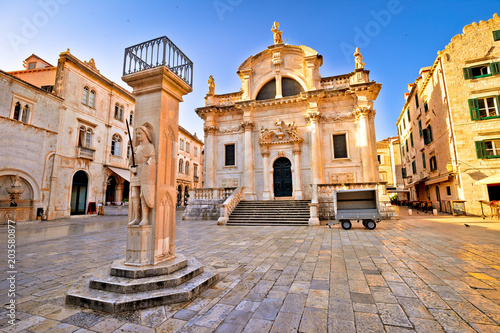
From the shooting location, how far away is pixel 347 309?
3.05m

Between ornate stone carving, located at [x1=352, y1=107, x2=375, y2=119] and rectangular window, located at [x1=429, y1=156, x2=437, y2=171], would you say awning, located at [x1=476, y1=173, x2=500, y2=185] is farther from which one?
ornate stone carving, located at [x1=352, y1=107, x2=375, y2=119]

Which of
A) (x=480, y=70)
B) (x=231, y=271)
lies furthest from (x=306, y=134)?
(x=231, y=271)

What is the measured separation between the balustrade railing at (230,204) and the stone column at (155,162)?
962 cm

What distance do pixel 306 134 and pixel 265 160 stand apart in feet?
12.7

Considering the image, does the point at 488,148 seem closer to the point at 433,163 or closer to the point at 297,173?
the point at 433,163

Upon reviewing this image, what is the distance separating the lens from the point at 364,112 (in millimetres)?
16766

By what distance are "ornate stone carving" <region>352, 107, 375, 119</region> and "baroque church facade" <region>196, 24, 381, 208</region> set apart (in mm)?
81

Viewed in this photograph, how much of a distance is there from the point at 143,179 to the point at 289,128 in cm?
1582

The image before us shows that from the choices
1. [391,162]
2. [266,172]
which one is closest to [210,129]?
[266,172]

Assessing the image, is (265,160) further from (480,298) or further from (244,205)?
(480,298)

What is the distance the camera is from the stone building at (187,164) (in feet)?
118

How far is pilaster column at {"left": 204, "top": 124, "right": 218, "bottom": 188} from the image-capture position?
65.2ft

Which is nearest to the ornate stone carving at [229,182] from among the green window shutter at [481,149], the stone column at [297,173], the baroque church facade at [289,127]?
the baroque church facade at [289,127]

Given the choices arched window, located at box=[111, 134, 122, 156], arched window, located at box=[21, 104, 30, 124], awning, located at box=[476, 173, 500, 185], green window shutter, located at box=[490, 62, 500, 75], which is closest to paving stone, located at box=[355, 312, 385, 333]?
awning, located at box=[476, 173, 500, 185]
